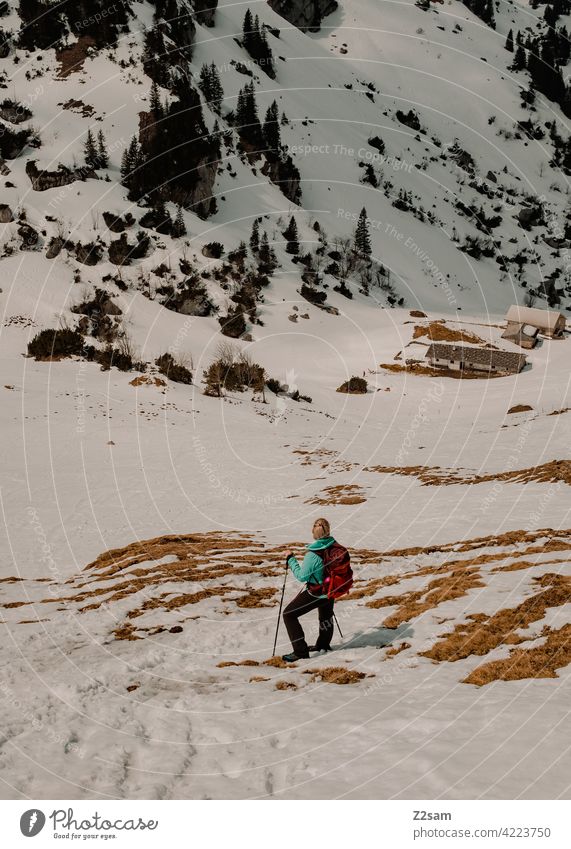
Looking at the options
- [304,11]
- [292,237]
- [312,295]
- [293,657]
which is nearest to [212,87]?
[292,237]

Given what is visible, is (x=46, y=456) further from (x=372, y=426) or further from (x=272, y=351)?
(x=272, y=351)

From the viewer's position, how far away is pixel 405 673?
9.19 meters

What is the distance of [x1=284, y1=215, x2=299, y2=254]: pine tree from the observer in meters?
99.2

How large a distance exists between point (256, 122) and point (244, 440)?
342 feet

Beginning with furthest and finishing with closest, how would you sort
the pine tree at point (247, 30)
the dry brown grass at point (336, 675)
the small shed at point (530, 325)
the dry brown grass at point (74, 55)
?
the pine tree at point (247, 30)
the dry brown grass at point (74, 55)
the small shed at point (530, 325)
the dry brown grass at point (336, 675)

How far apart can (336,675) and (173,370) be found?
4702 centimetres

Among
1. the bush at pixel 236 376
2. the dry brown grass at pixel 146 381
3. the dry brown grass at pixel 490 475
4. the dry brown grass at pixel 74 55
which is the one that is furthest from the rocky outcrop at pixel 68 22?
the dry brown grass at pixel 490 475

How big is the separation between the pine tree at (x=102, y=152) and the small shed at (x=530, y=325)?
68.0m

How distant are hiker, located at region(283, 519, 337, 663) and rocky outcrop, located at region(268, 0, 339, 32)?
217 meters

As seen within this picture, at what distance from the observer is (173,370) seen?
54.0 metres

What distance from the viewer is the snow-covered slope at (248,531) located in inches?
277

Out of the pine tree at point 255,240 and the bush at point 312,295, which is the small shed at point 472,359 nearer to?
the bush at point 312,295

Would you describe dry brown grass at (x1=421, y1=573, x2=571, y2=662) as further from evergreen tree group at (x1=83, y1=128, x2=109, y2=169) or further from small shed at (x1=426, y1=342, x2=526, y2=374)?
evergreen tree group at (x1=83, y1=128, x2=109, y2=169)
